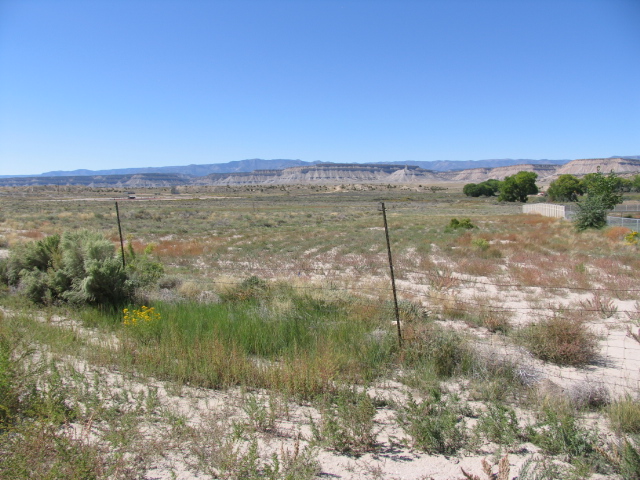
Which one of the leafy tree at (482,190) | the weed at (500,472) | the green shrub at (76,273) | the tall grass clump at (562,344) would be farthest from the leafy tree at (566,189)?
the weed at (500,472)

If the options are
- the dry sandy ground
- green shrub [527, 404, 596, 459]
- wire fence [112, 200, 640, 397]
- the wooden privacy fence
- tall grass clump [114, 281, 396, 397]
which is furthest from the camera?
the wooden privacy fence

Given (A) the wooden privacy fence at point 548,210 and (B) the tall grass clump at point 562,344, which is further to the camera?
(A) the wooden privacy fence at point 548,210

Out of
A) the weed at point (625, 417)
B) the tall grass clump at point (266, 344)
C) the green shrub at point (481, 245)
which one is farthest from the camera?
the green shrub at point (481, 245)

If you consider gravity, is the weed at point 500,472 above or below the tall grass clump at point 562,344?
above

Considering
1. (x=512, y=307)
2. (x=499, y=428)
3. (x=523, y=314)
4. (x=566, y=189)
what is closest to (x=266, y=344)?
(x=499, y=428)

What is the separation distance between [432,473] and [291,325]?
148 inches

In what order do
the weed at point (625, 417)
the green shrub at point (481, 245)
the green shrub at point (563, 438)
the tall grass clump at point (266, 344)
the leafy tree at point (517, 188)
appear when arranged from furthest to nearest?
the leafy tree at point (517, 188) < the green shrub at point (481, 245) < the tall grass clump at point (266, 344) < the weed at point (625, 417) < the green shrub at point (563, 438)

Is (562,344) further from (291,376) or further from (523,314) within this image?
(291,376)

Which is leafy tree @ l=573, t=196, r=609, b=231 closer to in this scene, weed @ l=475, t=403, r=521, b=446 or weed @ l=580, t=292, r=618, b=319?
weed @ l=580, t=292, r=618, b=319

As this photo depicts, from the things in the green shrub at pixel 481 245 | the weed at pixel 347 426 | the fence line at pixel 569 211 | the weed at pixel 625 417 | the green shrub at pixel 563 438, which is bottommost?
the fence line at pixel 569 211

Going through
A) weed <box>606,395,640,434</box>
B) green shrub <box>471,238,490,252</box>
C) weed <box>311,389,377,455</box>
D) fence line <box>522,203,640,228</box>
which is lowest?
fence line <box>522,203,640,228</box>

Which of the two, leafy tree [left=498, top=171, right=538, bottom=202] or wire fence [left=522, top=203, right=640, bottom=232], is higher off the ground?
leafy tree [left=498, top=171, right=538, bottom=202]

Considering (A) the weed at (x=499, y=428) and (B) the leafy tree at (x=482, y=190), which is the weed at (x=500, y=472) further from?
(B) the leafy tree at (x=482, y=190)

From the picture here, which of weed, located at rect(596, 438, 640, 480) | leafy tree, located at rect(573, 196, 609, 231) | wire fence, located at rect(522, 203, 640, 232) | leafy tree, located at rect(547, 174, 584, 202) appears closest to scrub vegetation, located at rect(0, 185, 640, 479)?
weed, located at rect(596, 438, 640, 480)
